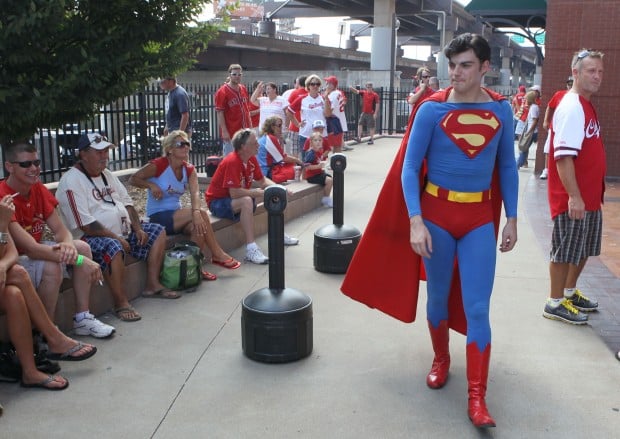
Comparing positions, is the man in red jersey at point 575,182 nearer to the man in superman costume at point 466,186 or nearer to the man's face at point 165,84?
the man in superman costume at point 466,186

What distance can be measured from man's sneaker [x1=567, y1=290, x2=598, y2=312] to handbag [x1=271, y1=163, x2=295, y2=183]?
438 centimetres

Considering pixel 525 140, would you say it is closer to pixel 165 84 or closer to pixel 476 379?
pixel 165 84

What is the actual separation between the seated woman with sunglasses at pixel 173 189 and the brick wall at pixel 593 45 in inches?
362

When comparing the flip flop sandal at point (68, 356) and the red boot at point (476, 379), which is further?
the flip flop sandal at point (68, 356)

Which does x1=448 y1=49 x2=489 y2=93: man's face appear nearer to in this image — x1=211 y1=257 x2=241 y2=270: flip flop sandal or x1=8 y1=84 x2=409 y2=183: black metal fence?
x1=8 y1=84 x2=409 y2=183: black metal fence

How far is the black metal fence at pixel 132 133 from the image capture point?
7875 mm

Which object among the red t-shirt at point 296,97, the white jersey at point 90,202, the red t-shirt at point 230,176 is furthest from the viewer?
the red t-shirt at point 296,97

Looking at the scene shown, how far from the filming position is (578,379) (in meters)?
4.11

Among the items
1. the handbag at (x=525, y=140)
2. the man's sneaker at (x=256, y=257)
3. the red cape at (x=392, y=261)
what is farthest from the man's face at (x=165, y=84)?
the handbag at (x=525, y=140)

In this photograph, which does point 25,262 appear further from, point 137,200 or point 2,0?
point 137,200

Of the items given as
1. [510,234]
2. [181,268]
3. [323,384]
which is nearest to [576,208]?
[510,234]

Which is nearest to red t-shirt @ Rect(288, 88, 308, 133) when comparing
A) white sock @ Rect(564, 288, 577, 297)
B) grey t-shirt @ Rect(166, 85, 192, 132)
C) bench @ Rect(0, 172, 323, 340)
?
bench @ Rect(0, 172, 323, 340)

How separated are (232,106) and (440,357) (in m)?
6.58

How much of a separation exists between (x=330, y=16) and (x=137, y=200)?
134 ft
